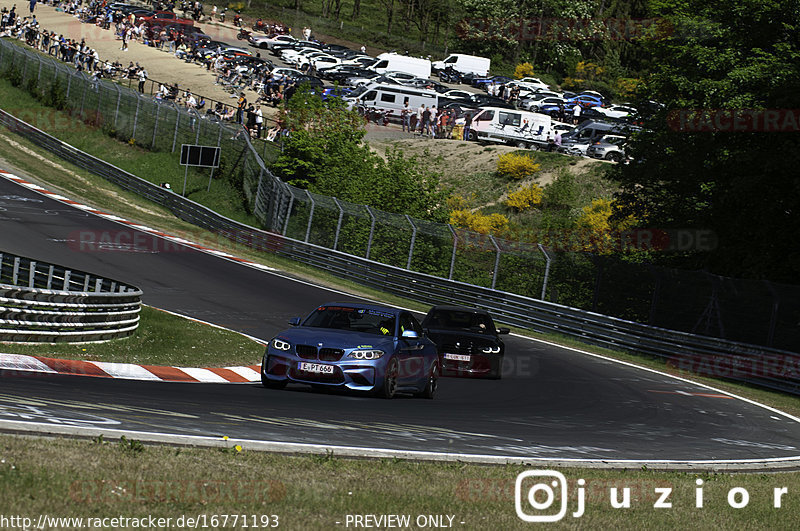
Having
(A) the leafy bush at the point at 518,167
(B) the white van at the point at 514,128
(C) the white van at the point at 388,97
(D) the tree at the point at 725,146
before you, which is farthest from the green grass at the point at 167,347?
(C) the white van at the point at 388,97

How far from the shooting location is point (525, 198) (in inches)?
1913

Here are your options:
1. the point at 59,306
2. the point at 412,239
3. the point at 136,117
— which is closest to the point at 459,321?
the point at 59,306

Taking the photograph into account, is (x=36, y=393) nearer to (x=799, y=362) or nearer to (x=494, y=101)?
(x=799, y=362)

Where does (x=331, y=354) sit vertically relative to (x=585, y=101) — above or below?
below

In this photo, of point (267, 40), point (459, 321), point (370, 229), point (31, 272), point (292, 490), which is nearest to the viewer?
point (292, 490)

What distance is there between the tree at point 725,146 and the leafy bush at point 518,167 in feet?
58.3

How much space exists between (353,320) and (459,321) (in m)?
5.03

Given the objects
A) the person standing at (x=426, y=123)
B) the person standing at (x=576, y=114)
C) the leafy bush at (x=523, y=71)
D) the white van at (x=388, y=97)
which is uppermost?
the leafy bush at (x=523, y=71)

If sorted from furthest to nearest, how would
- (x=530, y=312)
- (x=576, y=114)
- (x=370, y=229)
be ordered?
(x=576, y=114) < (x=370, y=229) < (x=530, y=312)

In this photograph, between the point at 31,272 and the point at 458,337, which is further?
the point at 458,337

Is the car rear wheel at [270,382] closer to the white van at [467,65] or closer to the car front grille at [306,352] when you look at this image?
the car front grille at [306,352]

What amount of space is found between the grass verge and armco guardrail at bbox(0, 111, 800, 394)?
→ 33 cm

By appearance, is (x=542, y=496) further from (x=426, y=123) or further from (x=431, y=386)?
(x=426, y=123)

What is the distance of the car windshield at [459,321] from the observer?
1773cm
